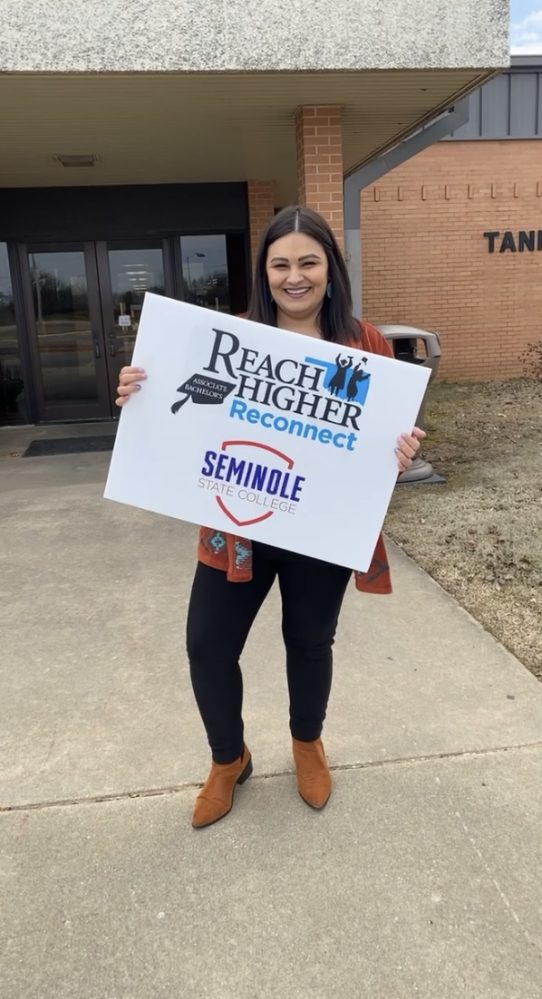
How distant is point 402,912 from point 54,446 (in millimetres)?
7598

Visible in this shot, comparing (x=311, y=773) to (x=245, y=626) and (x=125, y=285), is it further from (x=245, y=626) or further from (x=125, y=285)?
(x=125, y=285)

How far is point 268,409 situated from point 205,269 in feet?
29.0

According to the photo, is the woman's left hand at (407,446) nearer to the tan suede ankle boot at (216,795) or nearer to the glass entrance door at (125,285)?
the tan suede ankle boot at (216,795)

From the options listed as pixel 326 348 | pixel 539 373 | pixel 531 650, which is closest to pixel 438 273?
pixel 539 373

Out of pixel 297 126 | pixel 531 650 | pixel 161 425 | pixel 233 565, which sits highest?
pixel 297 126

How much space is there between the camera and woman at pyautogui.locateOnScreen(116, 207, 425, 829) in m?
2.04

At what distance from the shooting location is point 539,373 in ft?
41.8

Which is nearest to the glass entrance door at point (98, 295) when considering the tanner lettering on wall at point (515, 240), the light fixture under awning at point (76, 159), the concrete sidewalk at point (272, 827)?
the light fixture under awning at point (76, 159)

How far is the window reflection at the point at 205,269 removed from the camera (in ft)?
33.7

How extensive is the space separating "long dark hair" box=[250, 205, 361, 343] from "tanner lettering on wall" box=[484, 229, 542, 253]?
11446 mm

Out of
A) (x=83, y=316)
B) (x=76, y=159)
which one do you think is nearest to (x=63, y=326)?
(x=83, y=316)

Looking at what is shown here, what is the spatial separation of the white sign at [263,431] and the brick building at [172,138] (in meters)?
3.90

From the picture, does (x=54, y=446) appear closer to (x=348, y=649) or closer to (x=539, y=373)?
(x=348, y=649)

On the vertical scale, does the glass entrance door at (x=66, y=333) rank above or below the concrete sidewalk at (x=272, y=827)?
above
